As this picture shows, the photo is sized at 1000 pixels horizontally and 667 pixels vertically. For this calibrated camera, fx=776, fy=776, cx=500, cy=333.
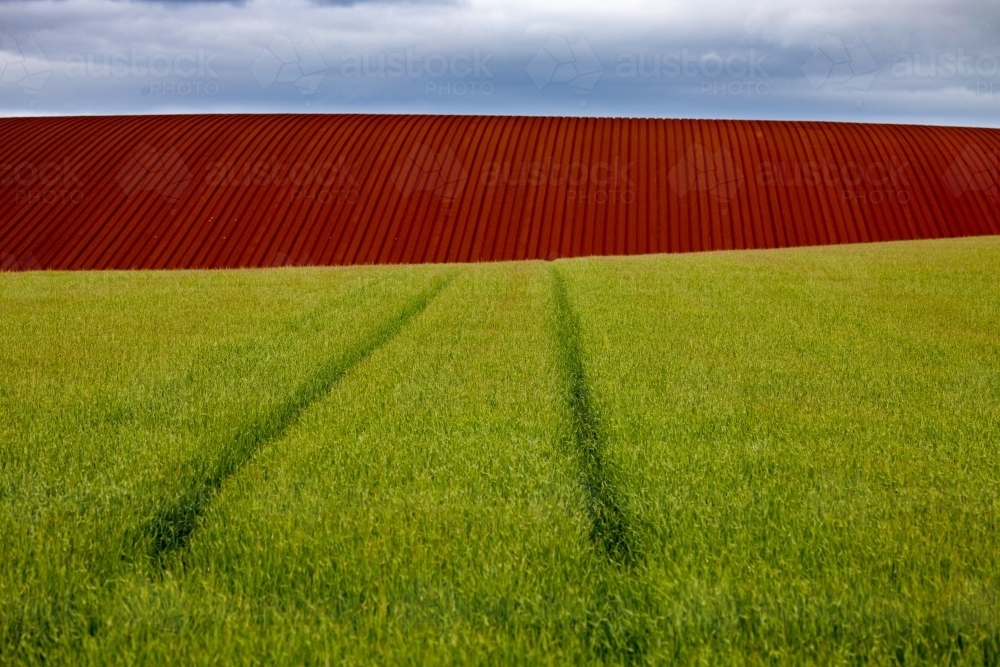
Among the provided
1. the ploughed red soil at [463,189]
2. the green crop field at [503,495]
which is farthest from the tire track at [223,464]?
the ploughed red soil at [463,189]

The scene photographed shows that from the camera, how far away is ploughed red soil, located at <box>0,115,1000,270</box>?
1823 cm

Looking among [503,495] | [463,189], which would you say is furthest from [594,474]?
[463,189]

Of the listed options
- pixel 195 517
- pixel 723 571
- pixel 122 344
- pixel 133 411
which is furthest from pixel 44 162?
pixel 723 571

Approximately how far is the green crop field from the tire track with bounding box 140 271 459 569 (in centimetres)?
2

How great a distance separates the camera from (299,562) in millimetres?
2746

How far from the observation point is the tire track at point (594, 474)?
2.93m

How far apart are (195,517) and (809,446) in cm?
284

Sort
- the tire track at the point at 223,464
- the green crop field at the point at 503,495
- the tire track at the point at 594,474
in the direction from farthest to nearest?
the tire track at the point at 223,464 → the tire track at the point at 594,474 → the green crop field at the point at 503,495

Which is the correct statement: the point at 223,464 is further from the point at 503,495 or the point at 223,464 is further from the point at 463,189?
the point at 463,189

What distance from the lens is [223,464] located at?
3.77 metres

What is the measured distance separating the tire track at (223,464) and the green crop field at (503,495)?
0.06 ft

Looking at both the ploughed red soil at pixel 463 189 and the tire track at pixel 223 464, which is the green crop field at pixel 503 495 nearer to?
the tire track at pixel 223 464

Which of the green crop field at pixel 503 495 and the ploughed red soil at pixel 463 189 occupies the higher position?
the green crop field at pixel 503 495

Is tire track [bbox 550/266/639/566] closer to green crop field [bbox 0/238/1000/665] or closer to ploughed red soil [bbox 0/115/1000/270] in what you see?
green crop field [bbox 0/238/1000/665]
